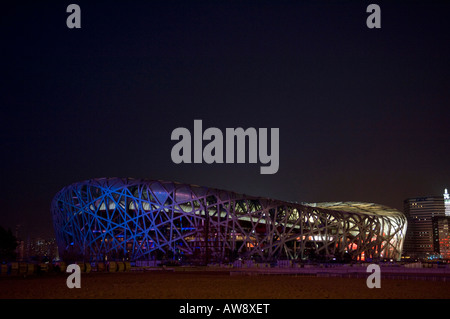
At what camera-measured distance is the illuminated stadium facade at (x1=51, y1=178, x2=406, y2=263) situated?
249 ft

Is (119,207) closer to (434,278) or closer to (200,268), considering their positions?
(200,268)

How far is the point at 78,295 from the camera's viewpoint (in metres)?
19.4

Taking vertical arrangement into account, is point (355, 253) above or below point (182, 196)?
below

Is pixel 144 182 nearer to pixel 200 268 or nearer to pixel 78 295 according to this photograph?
pixel 200 268

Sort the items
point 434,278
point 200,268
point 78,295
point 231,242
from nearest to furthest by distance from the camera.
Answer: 1. point 78,295
2. point 434,278
3. point 200,268
4. point 231,242

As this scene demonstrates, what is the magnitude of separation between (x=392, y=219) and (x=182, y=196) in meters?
44.9

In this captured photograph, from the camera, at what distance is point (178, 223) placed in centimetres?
7688

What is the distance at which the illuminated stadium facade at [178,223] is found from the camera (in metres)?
75.8
